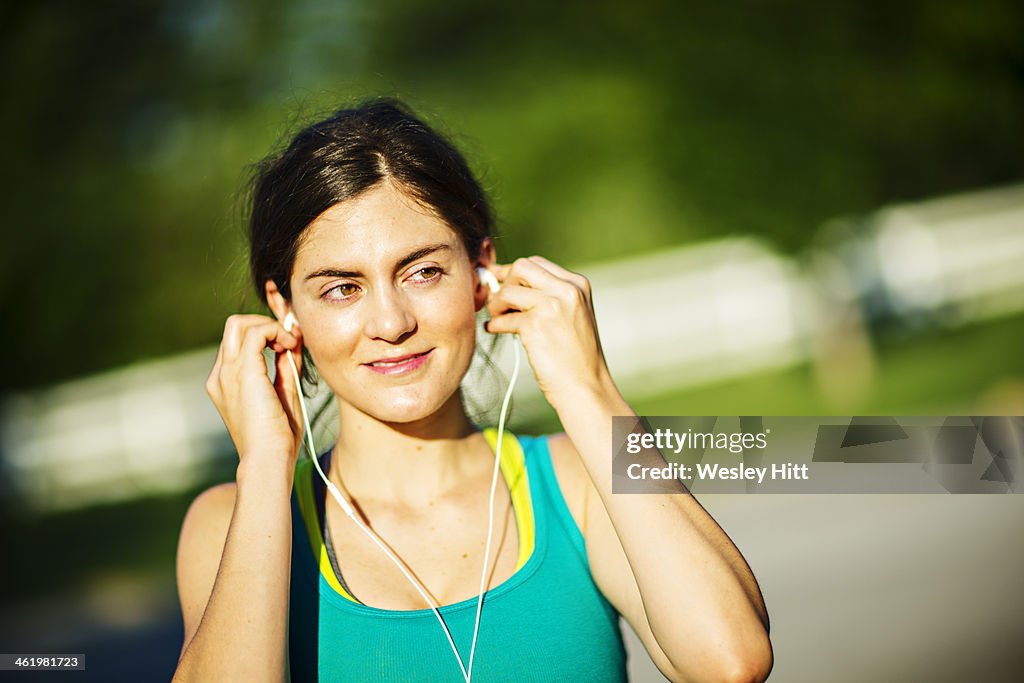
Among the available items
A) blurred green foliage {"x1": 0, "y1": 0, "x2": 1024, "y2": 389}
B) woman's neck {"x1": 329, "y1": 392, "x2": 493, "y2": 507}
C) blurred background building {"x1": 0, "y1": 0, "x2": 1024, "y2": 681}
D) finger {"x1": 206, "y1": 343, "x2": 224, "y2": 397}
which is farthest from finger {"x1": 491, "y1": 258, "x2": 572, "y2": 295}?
blurred green foliage {"x1": 0, "y1": 0, "x2": 1024, "y2": 389}

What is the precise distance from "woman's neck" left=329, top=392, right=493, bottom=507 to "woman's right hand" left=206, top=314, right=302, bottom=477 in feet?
0.51

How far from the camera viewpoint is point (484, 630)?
1.99 meters

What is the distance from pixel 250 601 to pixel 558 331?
2.49 ft

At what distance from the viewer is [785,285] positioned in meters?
12.2

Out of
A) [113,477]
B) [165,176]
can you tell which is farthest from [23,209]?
[113,477]

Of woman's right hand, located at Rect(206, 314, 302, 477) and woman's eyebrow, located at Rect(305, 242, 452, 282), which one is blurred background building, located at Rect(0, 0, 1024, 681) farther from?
woman's eyebrow, located at Rect(305, 242, 452, 282)

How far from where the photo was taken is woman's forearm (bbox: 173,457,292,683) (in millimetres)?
1782

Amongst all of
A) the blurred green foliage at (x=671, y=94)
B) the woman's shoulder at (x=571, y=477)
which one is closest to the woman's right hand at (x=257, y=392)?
the woman's shoulder at (x=571, y=477)

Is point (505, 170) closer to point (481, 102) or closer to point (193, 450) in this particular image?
point (481, 102)

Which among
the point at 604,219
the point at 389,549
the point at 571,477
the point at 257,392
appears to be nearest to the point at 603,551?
the point at 571,477

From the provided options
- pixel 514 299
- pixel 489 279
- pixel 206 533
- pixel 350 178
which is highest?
pixel 350 178

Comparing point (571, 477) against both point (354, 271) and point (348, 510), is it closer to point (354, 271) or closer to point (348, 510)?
point (348, 510)

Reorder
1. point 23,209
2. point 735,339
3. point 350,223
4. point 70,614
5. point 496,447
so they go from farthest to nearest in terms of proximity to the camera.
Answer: point 735,339 → point 23,209 → point 70,614 → point 496,447 → point 350,223

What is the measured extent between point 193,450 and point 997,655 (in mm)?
6894
